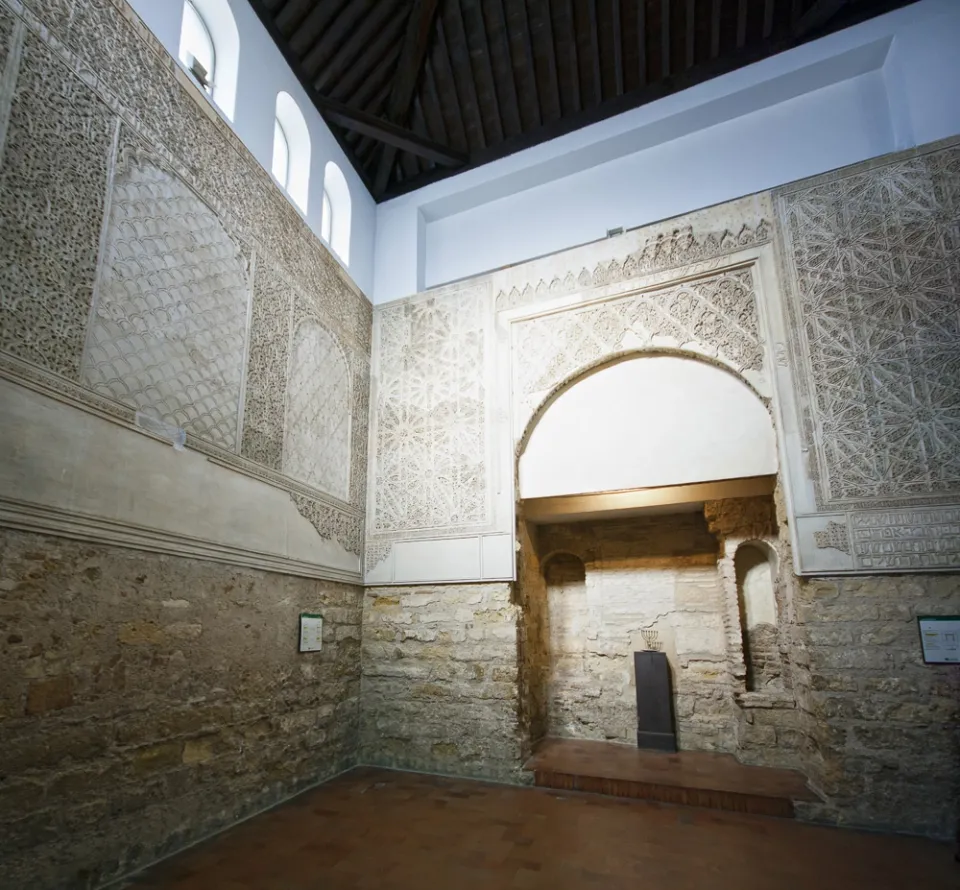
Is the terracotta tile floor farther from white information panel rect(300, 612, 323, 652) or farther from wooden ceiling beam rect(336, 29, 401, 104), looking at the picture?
wooden ceiling beam rect(336, 29, 401, 104)

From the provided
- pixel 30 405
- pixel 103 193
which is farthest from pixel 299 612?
pixel 103 193

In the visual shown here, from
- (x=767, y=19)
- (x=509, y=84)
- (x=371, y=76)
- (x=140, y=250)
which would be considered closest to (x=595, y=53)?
(x=509, y=84)

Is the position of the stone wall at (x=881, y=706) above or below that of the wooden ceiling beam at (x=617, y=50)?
below

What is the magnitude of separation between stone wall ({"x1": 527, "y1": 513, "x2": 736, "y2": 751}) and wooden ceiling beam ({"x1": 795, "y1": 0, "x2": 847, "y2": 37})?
14.6 ft

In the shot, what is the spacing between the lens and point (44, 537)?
253 cm

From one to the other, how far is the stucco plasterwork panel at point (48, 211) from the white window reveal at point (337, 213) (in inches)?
110

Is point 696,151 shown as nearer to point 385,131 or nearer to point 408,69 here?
point 408,69

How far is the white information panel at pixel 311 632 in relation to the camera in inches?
167

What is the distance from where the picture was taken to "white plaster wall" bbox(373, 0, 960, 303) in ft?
15.3

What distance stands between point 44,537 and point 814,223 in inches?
211

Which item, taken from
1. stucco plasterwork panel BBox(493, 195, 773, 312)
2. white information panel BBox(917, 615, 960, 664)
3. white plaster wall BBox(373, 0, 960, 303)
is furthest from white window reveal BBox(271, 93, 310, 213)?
white information panel BBox(917, 615, 960, 664)

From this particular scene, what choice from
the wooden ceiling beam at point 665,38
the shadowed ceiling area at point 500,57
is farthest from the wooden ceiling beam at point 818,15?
the wooden ceiling beam at point 665,38

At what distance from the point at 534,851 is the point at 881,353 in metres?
3.92

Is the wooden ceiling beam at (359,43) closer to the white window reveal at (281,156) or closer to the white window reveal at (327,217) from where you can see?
the white window reveal at (281,156)
